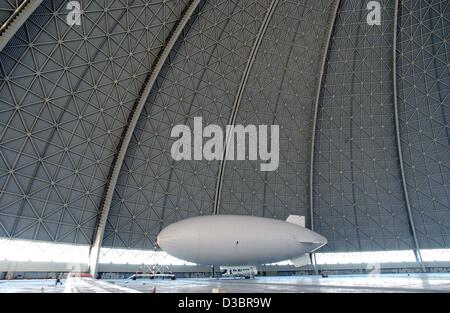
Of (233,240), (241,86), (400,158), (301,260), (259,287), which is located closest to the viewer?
(259,287)

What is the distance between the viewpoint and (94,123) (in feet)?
115

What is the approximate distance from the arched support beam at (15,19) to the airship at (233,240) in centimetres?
2182

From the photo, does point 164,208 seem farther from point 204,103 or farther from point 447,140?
point 447,140

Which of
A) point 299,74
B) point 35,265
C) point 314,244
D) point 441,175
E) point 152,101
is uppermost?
point 299,74

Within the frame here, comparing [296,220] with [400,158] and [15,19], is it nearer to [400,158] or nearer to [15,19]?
[400,158]

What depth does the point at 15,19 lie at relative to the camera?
24328 mm

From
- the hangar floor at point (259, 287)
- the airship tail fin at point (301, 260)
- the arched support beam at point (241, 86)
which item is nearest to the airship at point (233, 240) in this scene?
the airship tail fin at point (301, 260)

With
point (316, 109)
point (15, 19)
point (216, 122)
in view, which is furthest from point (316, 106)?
point (15, 19)

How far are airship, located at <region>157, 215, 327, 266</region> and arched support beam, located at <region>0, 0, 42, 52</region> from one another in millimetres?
21823

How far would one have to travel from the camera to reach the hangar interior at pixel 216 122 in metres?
31.1
